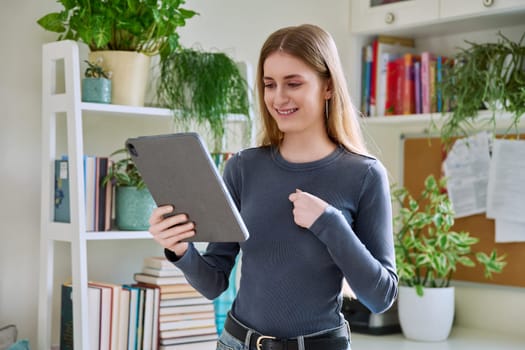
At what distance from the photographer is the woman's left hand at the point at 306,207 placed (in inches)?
49.8

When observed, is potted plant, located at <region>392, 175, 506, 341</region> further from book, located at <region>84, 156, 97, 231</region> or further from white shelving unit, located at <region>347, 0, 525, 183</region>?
book, located at <region>84, 156, 97, 231</region>

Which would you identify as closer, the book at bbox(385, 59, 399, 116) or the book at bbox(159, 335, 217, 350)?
the book at bbox(159, 335, 217, 350)

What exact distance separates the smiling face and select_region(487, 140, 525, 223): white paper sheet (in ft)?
4.95

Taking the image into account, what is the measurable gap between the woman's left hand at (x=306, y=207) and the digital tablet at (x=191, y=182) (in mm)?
95

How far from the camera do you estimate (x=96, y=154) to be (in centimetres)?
242

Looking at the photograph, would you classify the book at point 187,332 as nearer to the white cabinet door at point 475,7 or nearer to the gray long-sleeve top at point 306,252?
the gray long-sleeve top at point 306,252

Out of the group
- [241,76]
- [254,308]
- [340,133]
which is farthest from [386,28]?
[254,308]

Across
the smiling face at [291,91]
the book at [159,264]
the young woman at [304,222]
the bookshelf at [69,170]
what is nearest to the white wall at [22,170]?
the bookshelf at [69,170]

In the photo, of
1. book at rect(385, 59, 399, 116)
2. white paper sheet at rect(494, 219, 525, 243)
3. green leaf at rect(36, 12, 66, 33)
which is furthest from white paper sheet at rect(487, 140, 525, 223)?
green leaf at rect(36, 12, 66, 33)

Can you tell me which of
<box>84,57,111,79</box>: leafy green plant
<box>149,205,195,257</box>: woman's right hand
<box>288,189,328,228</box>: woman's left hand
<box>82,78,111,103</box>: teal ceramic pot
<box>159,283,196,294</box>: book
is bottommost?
<box>159,283,196,294</box>: book

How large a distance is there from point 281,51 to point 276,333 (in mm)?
500

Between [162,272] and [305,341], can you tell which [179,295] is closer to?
[162,272]

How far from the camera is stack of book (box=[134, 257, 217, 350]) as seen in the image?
2.24 metres

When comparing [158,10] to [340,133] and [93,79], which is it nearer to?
[93,79]
